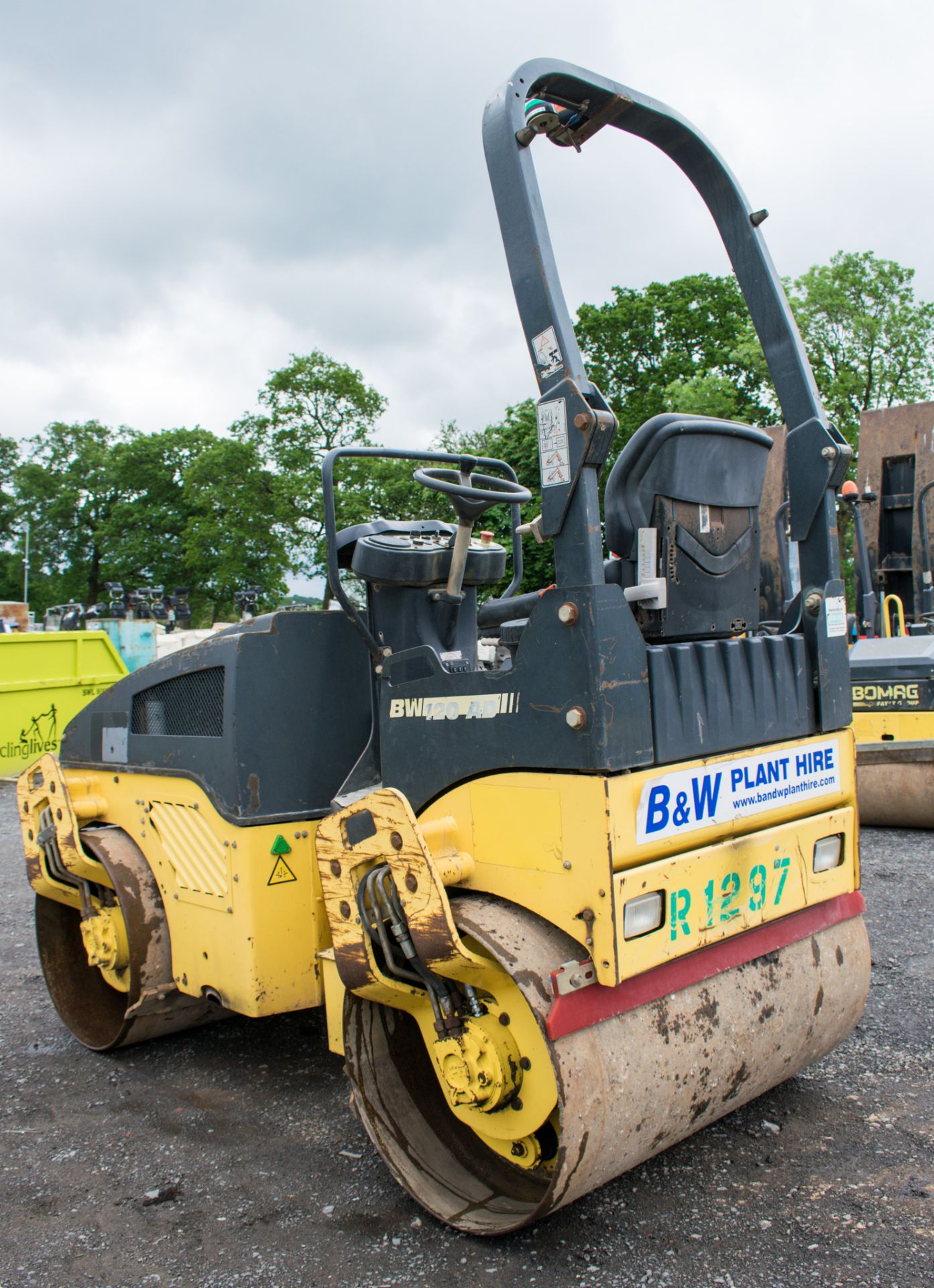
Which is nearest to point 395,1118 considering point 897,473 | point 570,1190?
point 570,1190

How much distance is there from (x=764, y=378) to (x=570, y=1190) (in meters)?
28.2

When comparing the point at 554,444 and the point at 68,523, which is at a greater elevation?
the point at 68,523

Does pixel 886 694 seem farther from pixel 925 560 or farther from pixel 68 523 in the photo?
pixel 68 523

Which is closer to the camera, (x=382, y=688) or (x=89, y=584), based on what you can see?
(x=382, y=688)

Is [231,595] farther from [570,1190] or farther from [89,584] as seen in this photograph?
[570,1190]

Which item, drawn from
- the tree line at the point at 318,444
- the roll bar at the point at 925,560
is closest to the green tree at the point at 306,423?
the tree line at the point at 318,444

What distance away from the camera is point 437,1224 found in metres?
2.65

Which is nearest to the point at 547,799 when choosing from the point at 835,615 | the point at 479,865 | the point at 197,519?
the point at 479,865

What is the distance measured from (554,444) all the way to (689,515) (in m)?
0.48

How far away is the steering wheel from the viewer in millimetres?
2824

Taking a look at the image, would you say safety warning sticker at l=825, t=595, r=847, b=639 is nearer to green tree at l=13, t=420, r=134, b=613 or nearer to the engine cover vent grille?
the engine cover vent grille

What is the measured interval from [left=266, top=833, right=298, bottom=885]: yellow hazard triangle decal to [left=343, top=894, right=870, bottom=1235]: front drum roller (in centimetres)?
53

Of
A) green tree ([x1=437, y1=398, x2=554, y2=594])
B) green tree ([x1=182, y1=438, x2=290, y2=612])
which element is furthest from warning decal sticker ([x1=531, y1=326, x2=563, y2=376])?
green tree ([x1=182, y1=438, x2=290, y2=612])

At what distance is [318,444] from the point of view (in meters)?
42.4
